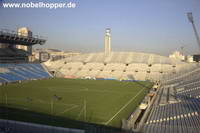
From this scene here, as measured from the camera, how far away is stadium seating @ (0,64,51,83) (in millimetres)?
36509

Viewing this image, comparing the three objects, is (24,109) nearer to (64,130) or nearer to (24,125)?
(24,125)

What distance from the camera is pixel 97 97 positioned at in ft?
78.0

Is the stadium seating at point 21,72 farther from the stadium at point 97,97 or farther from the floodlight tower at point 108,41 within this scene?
the floodlight tower at point 108,41

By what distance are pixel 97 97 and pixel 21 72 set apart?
2425 centimetres

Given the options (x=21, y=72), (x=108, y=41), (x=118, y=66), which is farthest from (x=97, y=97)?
(x=108, y=41)

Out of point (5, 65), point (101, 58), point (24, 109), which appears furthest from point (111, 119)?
point (101, 58)

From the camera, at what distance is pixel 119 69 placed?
171 feet

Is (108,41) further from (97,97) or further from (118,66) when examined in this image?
(97,97)

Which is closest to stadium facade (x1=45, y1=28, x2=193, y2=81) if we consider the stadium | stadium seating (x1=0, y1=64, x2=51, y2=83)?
the stadium

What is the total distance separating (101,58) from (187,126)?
5050 centimetres

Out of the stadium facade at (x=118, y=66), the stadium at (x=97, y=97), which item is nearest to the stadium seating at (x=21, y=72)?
the stadium at (x=97, y=97)

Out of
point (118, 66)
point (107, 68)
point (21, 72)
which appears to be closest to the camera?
point (21, 72)

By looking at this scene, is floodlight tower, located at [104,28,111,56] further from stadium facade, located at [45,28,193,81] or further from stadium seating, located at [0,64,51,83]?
stadium seating, located at [0,64,51,83]

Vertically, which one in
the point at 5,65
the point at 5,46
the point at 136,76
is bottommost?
the point at 136,76
